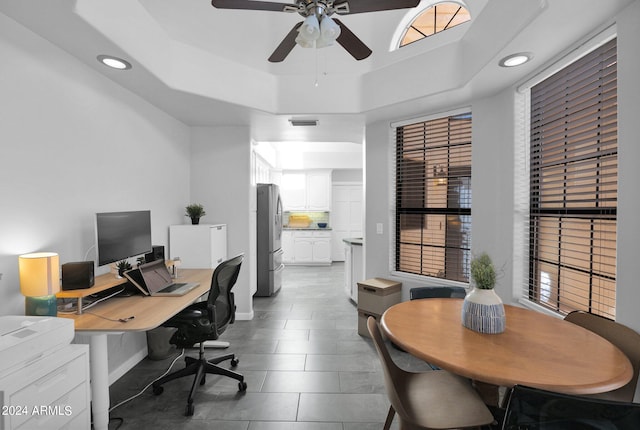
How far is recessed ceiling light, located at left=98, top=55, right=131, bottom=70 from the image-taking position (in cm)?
228

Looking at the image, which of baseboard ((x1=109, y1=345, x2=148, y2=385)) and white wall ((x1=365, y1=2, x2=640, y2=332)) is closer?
white wall ((x1=365, y1=2, x2=640, y2=332))

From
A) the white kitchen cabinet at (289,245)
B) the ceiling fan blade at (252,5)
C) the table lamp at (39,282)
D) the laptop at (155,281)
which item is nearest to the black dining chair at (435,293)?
the laptop at (155,281)

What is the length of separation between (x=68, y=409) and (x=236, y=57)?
3.10 metres

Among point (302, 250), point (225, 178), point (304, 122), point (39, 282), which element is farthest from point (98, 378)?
point (302, 250)

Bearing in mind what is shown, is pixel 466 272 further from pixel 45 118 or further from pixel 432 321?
pixel 45 118

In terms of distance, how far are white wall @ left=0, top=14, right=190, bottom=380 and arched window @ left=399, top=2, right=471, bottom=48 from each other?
8.96 ft

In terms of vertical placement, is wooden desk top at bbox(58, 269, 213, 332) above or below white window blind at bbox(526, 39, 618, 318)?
below

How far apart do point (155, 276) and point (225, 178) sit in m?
1.83

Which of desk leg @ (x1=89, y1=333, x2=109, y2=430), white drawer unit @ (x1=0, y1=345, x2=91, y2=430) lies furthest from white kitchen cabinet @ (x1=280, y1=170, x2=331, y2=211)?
white drawer unit @ (x1=0, y1=345, x2=91, y2=430)

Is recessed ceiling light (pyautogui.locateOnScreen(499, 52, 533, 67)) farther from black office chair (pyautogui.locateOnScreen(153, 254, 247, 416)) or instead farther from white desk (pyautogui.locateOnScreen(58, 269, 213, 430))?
white desk (pyautogui.locateOnScreen(58, 269, 213, 430))

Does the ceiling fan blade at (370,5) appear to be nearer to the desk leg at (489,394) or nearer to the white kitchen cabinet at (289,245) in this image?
the desk leg at (489,394)

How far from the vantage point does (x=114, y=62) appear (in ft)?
7.67

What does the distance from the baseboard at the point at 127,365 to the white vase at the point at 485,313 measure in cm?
278

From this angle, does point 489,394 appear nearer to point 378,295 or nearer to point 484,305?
point 484,305
